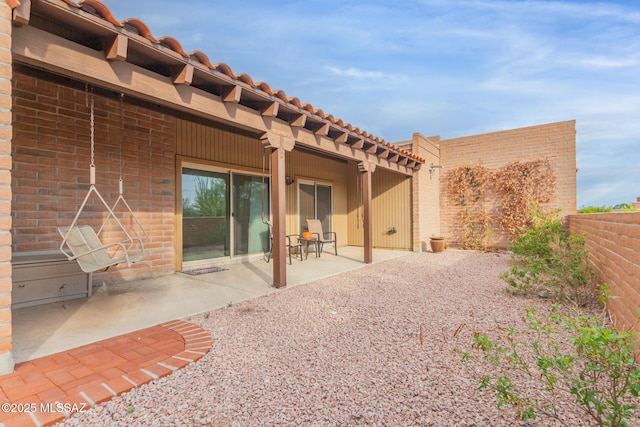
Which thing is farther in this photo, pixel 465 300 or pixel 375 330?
pixel 465 300

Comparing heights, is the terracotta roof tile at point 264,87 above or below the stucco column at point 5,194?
above

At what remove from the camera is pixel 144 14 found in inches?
286

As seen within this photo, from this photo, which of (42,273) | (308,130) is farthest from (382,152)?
(42,273)

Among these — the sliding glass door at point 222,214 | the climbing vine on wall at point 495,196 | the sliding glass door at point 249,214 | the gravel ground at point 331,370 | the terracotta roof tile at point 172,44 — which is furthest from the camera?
the climbing vine on wall at point 495,196

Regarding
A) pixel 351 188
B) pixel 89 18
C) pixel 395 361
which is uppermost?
pixel 89 18

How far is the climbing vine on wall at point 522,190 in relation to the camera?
26.2ft

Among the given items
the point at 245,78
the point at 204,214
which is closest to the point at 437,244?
the point at 204,214

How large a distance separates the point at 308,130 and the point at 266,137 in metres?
0.90

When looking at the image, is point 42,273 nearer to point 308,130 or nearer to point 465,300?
point 308,130

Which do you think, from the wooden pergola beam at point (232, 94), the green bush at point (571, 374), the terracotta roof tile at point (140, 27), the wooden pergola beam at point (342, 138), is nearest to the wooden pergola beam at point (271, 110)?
the wooden pergola beam at point (232, 94)

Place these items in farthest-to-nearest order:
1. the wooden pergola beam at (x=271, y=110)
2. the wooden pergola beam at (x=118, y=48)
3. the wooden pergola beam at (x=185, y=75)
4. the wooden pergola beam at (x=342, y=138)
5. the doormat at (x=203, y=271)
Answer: the wooden pergola beam at (x=342, y=138), the doormat at (x=203, y=271), the wooden pergola beam at (x=271, y=110), the wooden pergola beam at (x=185, y=75), the wooden pergola beam at (x=118, y=48)

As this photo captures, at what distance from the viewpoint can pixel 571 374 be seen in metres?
1.70

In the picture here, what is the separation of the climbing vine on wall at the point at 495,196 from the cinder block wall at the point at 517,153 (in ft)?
0.50

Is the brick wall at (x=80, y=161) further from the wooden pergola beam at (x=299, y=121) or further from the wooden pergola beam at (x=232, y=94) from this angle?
the wooden pergola beam at (x=299, y=121)
